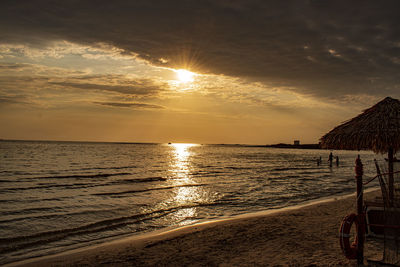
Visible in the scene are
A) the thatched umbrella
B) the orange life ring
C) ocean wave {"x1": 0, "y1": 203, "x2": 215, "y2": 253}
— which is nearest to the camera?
the orange life ring

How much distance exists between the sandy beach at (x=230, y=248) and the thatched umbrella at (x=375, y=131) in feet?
7.66

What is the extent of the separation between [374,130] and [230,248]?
4.81 m

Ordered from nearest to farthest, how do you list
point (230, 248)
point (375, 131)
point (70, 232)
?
1. point (375, 131)
2. point (230, 248)
3. point (70, 232)

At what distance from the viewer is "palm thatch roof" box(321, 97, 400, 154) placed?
692 cm

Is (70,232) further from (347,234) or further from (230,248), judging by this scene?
(347,234)

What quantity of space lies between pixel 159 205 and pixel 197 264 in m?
8.21

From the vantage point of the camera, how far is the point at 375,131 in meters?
7.00

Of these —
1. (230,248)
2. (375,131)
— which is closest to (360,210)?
(375,131)

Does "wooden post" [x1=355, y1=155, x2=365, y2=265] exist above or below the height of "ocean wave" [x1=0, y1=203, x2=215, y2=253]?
above

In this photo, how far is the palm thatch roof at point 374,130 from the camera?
692 cm

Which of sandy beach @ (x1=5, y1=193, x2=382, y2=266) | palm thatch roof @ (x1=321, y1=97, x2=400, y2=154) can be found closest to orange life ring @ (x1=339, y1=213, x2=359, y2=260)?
sandy beach @ (x1=5, y1=193, x2=382, y2=266)

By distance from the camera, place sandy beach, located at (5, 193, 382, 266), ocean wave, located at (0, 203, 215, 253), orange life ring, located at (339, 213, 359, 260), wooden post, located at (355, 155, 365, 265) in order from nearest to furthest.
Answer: wooden post, located at (355, 155, 365, 265) < orange life ring, located at (339, 213, 359, 260) < sandy beach, located at (5, 193, 382, 266) < ocean wave, located at (0, 203, 215, 253)

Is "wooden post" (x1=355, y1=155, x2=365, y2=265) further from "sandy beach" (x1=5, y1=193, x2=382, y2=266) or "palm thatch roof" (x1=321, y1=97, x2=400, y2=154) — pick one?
"palm thatch roof" (x1=321, y1=97, x2=400, y2=154)

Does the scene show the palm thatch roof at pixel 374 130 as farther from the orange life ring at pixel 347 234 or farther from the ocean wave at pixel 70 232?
the ocean wave at pixel 70 232
